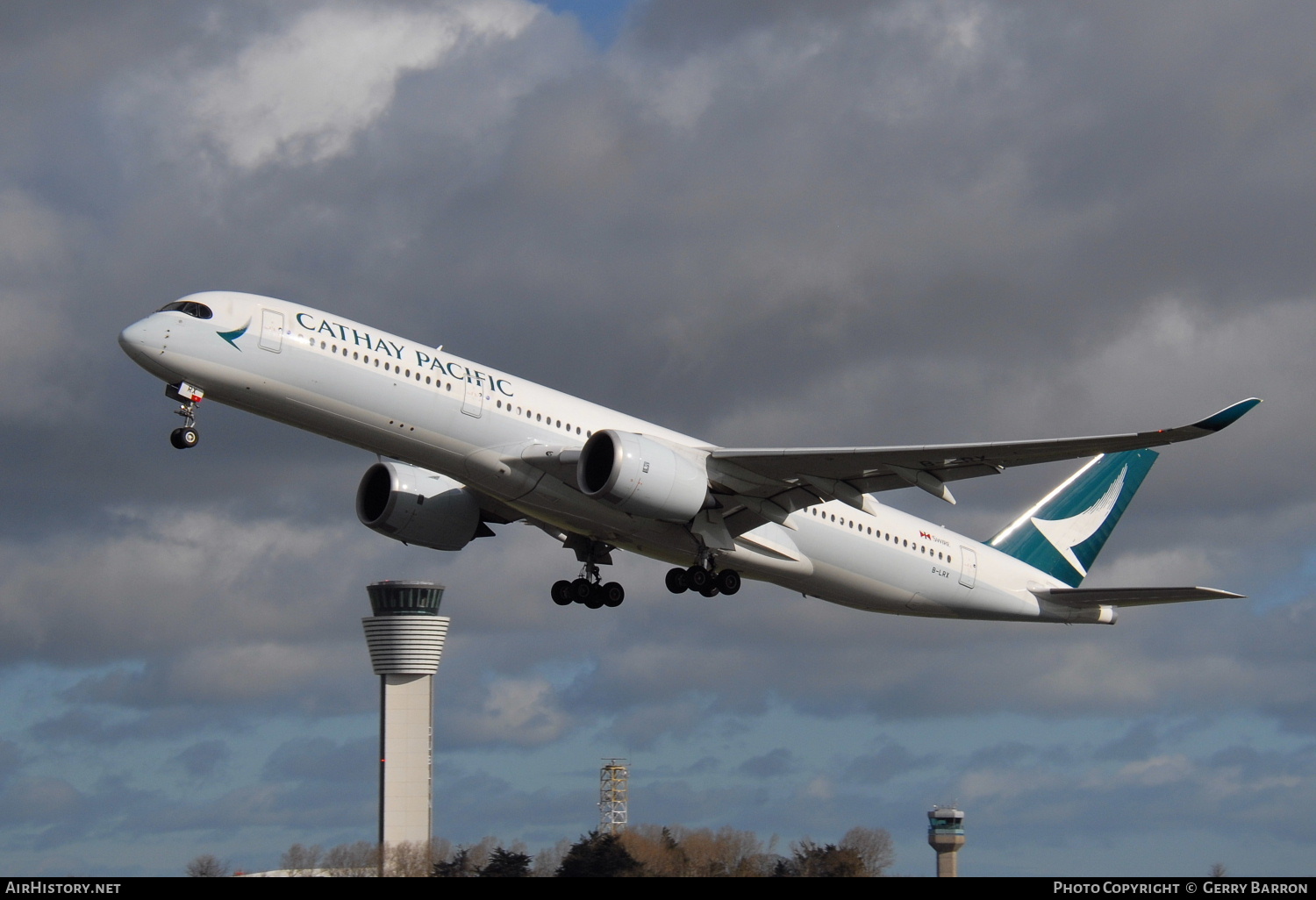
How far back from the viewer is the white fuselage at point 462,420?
3441 cm

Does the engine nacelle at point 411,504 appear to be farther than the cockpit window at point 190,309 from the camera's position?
Yes

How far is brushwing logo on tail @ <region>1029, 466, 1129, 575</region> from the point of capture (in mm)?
49969

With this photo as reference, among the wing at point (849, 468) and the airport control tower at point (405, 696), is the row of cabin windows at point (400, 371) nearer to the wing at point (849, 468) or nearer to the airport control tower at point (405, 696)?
the wing at point (849, 468)

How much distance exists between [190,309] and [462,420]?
664 centimetres

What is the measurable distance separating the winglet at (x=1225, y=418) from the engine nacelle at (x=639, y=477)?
12144 mm

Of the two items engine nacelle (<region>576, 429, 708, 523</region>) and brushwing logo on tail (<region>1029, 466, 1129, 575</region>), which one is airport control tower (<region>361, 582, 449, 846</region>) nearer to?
brushwing logo on tail (<region>1029, 466, 1129, 575</region>)

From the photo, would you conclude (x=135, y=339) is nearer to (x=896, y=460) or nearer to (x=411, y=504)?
(x=411, y=504)

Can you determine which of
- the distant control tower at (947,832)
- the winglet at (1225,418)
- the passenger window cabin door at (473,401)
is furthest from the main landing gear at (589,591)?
the distant control tower at (947,832)

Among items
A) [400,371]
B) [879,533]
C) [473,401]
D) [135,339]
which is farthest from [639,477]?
[135,339]

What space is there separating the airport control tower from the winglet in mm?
99377

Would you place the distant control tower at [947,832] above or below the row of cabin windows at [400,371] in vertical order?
below

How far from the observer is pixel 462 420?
36.3 m
